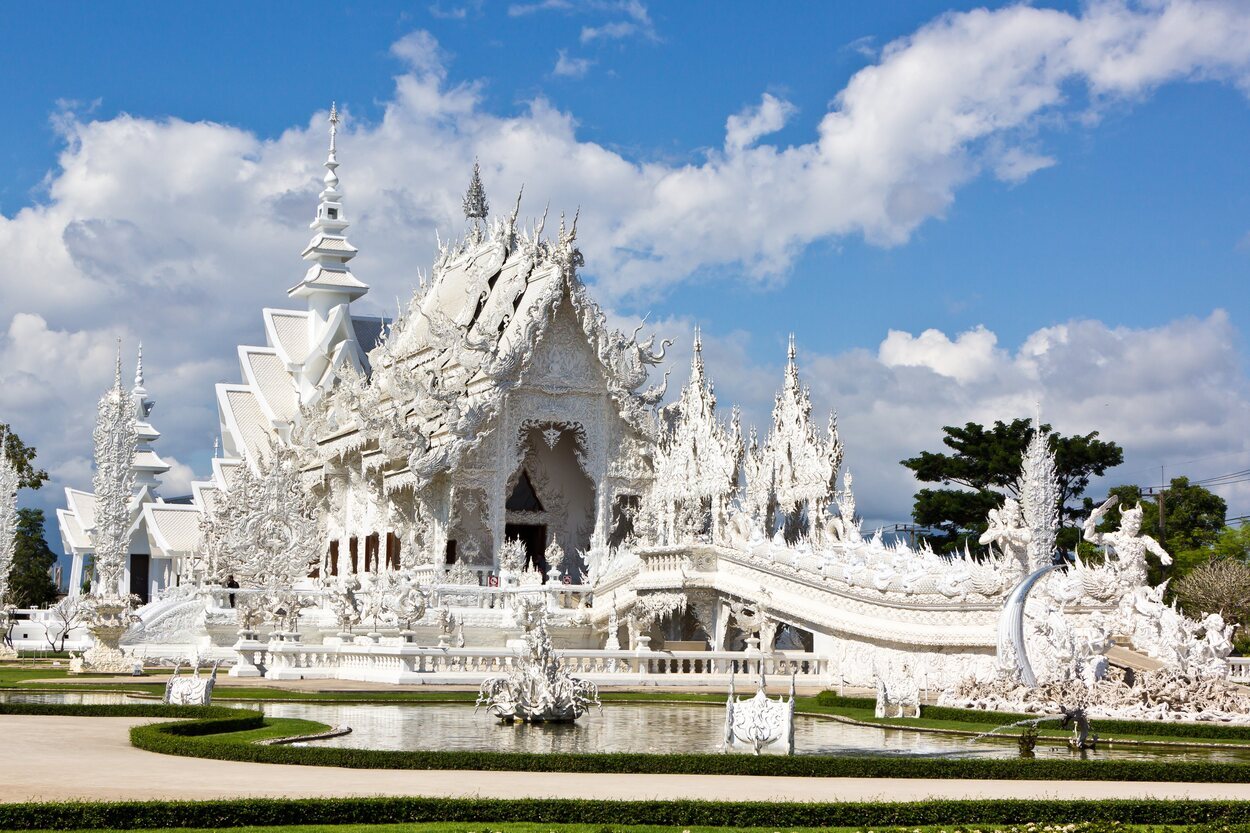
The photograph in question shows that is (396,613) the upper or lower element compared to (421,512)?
lower

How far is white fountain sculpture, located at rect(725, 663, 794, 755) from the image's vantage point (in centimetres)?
1316

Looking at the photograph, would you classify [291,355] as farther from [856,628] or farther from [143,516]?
[856,628]

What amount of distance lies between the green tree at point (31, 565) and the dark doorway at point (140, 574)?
3.30 m

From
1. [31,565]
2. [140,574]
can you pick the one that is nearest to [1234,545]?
[140,574]

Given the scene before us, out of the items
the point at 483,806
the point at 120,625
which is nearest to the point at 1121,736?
A: the point at 483,806

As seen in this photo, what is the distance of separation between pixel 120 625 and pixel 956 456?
2431cm

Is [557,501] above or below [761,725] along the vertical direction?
above

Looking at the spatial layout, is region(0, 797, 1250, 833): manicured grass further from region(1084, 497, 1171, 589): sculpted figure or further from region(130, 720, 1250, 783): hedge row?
region(1084, 497, 1171, 589): sculpted figure

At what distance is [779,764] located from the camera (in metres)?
12.3

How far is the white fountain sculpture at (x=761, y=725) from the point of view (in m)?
13.2

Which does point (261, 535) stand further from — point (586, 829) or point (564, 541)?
point (586, 829)

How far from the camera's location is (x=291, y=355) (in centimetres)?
5072

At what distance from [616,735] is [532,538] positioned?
24.0 meters

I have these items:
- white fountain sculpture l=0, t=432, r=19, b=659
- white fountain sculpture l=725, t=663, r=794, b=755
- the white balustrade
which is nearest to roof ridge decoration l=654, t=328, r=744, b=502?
the white balustrade
